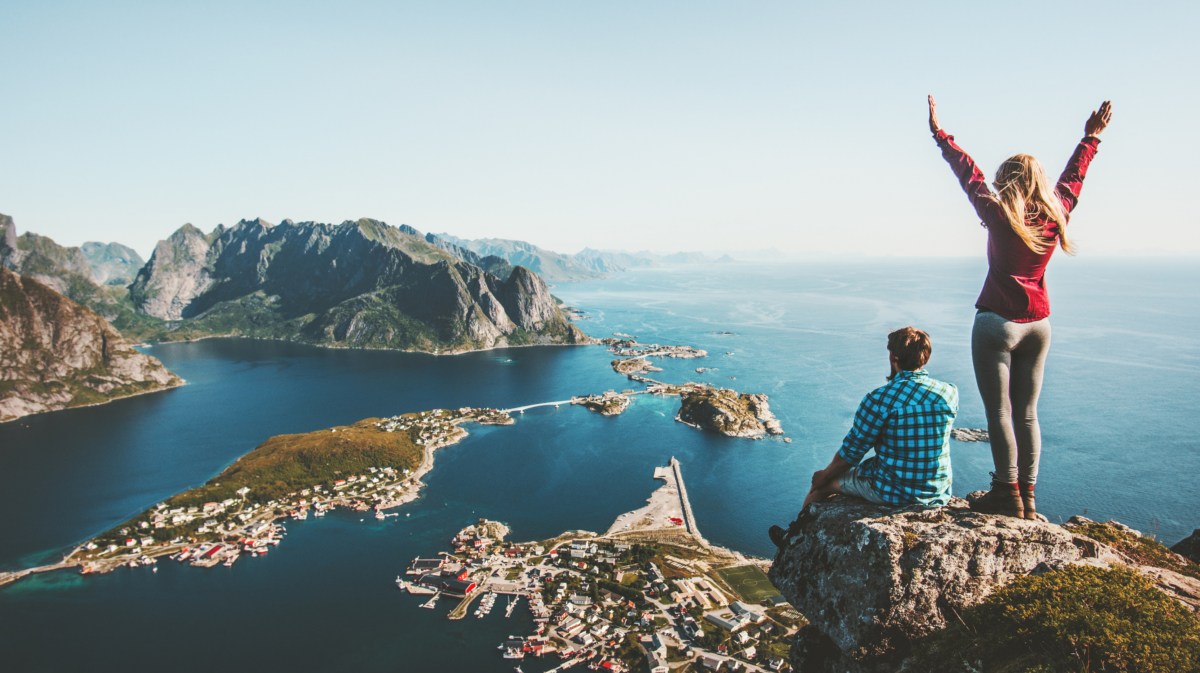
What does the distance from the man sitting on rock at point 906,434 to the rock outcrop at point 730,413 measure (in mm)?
85885

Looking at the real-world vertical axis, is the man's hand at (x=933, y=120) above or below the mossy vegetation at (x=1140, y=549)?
above

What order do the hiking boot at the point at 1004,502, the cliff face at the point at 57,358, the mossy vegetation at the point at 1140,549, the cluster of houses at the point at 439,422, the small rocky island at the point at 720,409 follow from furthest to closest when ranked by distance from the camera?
the cliff face at the point at 57,358 < the cluster of houses at the point at 439,422 < the small rocky island at the point at 720,409 < the mossy vegetation at the point at 1140,549 < the hiking boot at the point at 1004,502

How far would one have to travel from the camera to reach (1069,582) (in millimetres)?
5797

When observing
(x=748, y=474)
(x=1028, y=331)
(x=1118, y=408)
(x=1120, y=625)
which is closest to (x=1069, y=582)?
(x=1120, y=625)

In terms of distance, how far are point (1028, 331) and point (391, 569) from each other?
59205 millimetres

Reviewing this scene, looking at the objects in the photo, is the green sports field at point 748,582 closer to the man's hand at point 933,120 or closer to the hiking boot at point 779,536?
the hiking boot at point 779,536

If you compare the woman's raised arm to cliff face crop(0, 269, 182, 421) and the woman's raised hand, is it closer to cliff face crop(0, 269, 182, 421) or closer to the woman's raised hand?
the woman's raised hand

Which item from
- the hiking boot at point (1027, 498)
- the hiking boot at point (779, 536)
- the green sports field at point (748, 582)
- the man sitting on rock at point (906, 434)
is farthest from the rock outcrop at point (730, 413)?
the man sitting on rock at point (906, 434)

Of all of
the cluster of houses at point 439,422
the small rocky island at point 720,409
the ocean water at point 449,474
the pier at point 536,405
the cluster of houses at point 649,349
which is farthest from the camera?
the cluster of houses at point 649,349

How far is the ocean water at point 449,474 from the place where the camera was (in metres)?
45.6

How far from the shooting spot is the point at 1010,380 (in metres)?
6.31

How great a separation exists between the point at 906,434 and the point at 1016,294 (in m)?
1.94

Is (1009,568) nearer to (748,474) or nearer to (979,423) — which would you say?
(748,474)

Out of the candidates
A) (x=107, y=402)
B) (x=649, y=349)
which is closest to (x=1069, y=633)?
(x=649, y=349)
